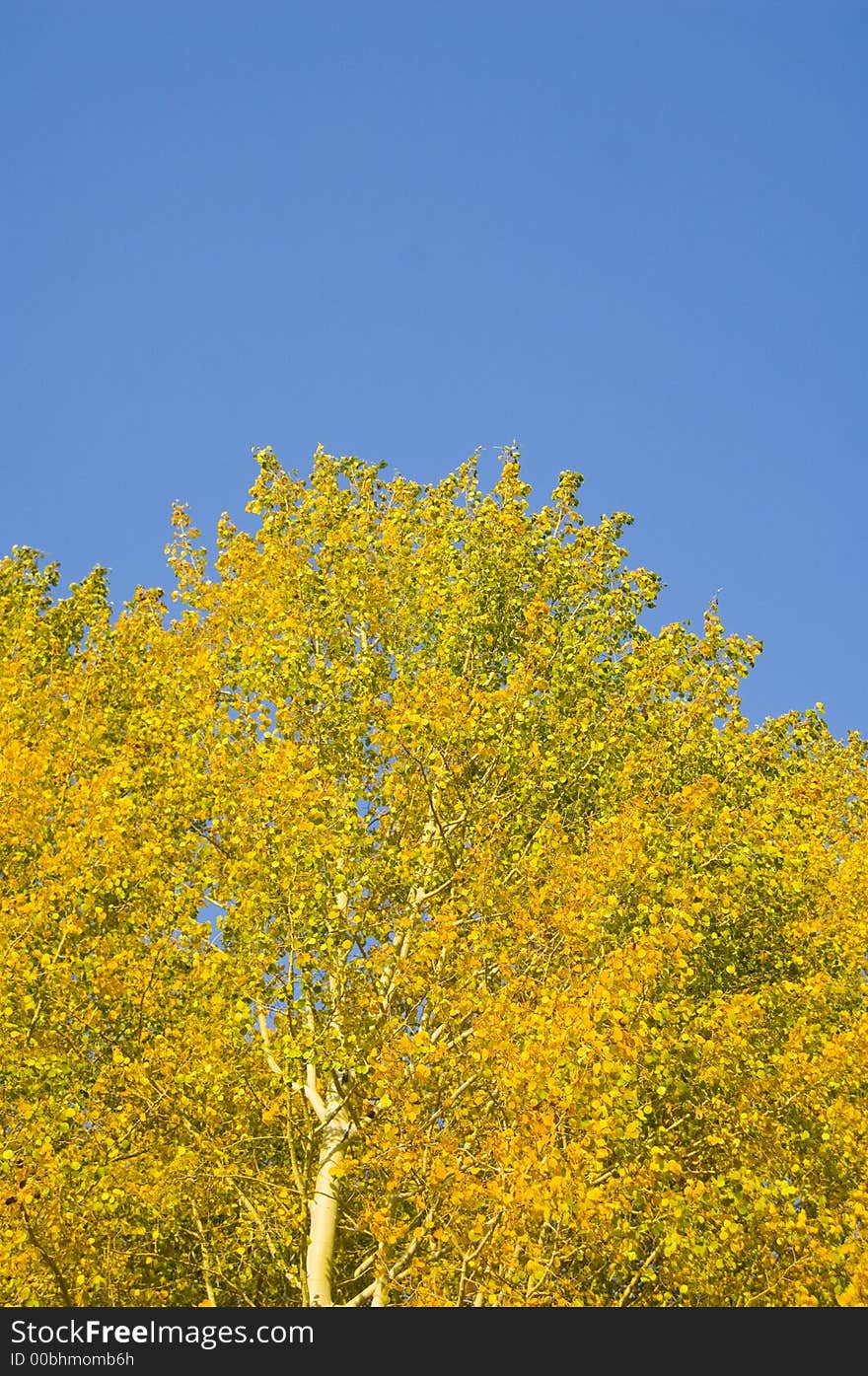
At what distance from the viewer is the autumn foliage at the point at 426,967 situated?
15.1 meters

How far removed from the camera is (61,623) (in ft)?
104

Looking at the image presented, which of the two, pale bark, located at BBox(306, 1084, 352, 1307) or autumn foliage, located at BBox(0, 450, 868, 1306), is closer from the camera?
autumn foliage, located at BBox(0, 450, 868, 1306)

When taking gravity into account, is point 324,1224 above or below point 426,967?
below

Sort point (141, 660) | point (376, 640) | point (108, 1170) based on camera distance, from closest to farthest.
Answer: point (108, 1170) → point (376, 640) → point (141, 660)

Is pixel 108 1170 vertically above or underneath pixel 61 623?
underneath

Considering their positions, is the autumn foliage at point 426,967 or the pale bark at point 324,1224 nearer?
the autumn foliage at point 426,967

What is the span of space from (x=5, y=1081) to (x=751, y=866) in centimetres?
1112

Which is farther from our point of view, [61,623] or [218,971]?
[61,623]

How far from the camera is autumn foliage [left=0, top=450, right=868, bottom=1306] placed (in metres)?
15.1

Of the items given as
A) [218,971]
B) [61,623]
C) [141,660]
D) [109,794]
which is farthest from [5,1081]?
[61,623]

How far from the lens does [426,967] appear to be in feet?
62.0

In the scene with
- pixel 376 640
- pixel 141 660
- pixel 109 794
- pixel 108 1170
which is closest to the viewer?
pixel 108 1170

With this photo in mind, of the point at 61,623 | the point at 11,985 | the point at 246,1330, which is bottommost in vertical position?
the point at 246,1330

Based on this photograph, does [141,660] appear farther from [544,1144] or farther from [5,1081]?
[544,1144]
